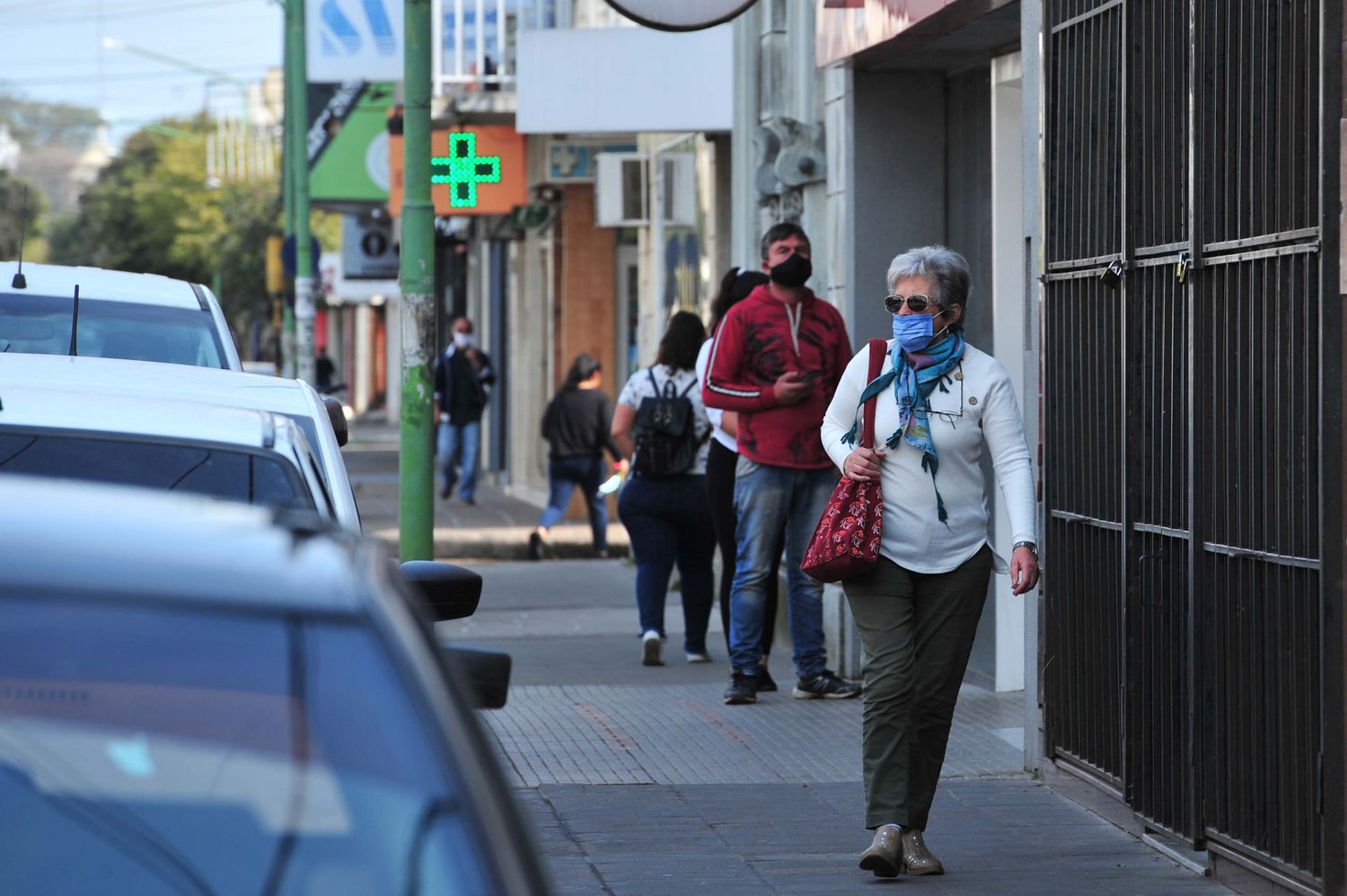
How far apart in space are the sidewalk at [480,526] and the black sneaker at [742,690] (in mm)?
3696

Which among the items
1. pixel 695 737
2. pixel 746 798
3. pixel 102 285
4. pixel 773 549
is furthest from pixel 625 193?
pixel 746 798

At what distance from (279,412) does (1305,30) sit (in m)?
2.74

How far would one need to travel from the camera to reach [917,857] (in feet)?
20.0

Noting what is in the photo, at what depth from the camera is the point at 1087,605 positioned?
279 inches

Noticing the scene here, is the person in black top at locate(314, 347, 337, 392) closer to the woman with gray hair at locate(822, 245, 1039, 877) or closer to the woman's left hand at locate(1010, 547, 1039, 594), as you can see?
the woman with gray hair at locate(822, 245, 1039, 877)

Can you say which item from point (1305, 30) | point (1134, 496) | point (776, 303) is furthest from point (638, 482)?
point (1305, 30)

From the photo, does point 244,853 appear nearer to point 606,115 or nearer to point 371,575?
point 371,575

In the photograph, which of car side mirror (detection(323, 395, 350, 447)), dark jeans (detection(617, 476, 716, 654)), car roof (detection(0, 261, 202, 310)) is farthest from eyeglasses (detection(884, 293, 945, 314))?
dark jeans (detection(617, 476, 716, 654))

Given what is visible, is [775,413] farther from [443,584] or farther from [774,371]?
[443,584]

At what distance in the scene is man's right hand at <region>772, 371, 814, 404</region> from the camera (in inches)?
356

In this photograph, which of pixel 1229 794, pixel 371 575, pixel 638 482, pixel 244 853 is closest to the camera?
pixel 244 853

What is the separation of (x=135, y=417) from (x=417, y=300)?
6.44m

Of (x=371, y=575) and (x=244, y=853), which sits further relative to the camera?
(x=371, y=575)

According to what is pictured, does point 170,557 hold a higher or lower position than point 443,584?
higher
